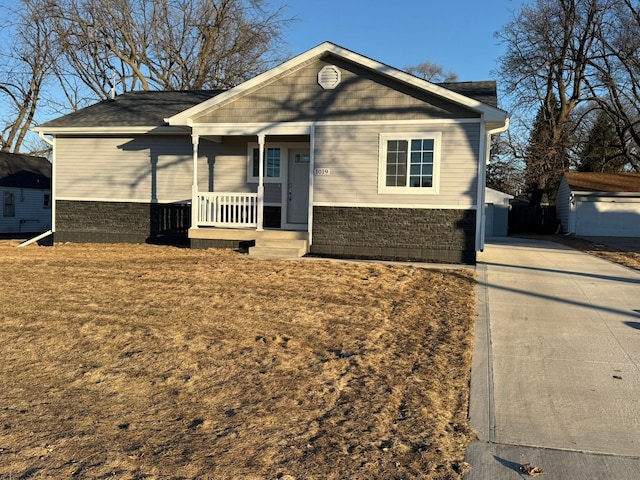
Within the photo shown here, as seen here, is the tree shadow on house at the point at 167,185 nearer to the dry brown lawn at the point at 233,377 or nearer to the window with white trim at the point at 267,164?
the window with white trim at the point at 267,164

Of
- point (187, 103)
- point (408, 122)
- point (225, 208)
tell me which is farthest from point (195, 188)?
point (408, 122)

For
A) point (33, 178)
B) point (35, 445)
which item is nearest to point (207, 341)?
point (35, 445)

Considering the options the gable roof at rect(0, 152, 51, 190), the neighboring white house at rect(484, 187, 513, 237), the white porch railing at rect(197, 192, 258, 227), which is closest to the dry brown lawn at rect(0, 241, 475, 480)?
the white porch railing at rect(197, 192, 258, 227)

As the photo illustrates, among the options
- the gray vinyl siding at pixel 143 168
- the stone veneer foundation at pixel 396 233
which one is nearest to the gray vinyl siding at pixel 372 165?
the stone veneer foundation at pixel 396 233

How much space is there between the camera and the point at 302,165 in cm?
1368

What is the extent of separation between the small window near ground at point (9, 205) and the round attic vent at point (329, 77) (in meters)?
25.1

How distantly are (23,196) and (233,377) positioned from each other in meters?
31.3

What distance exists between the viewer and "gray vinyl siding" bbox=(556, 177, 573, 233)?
28844mm

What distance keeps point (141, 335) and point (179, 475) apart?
3008 mm

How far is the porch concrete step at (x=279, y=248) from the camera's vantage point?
11781mm

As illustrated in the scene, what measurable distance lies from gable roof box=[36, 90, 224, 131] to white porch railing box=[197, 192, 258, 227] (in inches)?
98.4

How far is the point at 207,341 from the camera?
5.67m

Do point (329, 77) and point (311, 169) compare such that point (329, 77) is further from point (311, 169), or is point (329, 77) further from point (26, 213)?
point (26, 213)

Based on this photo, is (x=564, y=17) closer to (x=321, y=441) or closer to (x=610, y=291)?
(x=610, y=291)
